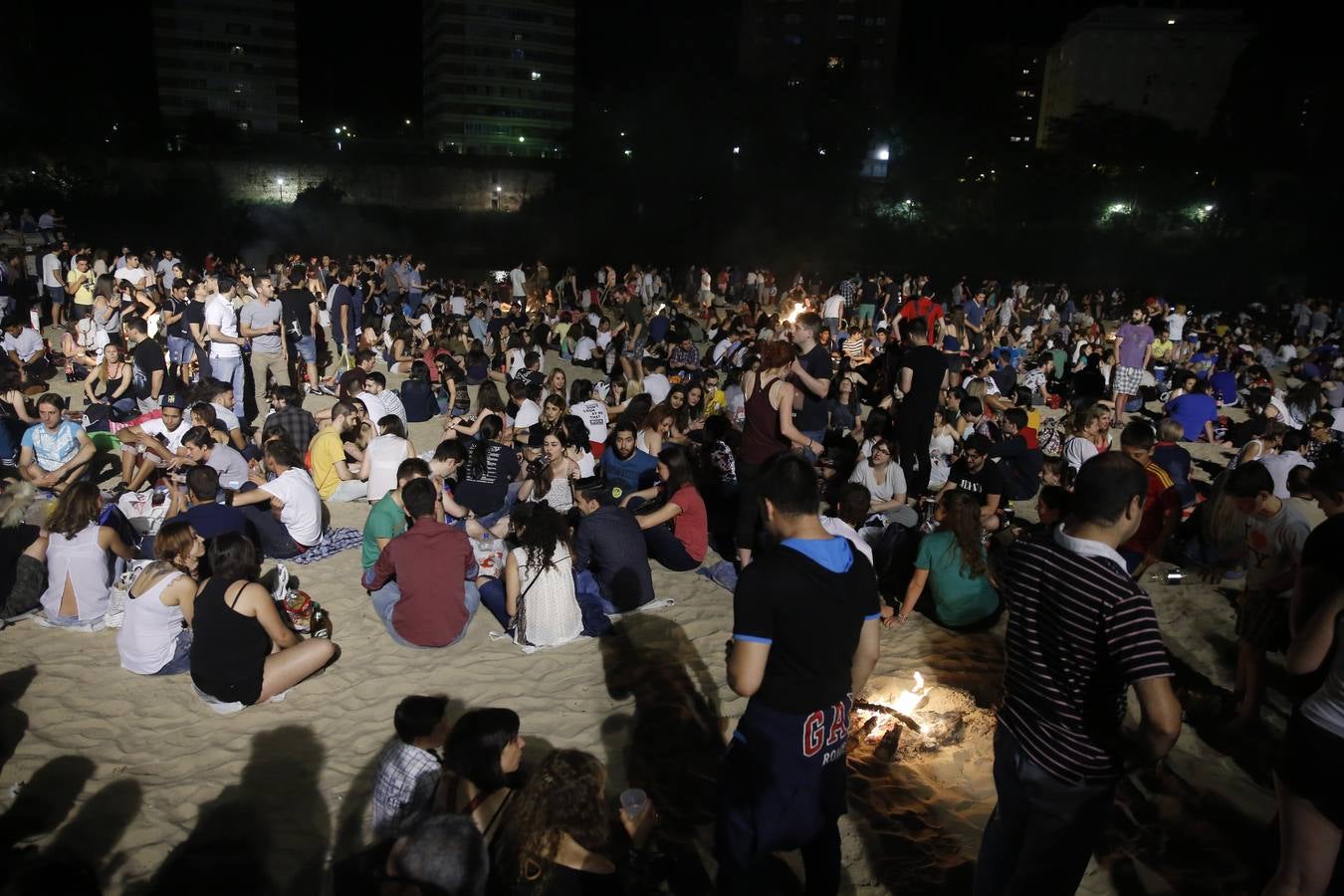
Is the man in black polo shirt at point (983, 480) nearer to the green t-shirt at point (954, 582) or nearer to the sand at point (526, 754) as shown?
the green t-shirt at point (954, 582)

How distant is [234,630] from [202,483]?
5.38 ft

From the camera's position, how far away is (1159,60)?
218 feet

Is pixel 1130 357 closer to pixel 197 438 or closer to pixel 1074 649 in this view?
pixel 1074 649

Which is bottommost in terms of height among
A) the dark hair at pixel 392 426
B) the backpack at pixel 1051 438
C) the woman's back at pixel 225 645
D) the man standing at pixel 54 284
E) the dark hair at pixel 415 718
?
the woman's back at pixel 225 645

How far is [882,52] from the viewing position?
84.2 metres

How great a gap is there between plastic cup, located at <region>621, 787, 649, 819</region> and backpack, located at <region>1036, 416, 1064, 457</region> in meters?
7.53

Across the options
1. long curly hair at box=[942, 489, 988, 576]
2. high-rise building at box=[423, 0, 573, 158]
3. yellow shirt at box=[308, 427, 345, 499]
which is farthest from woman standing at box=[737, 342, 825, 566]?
high-rise building at box=[423, 0, 573, 158]

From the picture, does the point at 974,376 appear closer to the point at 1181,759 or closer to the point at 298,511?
the point at 1181,759

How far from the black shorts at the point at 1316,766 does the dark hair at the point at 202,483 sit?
5941 mm

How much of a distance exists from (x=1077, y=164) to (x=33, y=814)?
166ft

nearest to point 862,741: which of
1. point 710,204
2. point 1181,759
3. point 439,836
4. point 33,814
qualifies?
point 1181,759

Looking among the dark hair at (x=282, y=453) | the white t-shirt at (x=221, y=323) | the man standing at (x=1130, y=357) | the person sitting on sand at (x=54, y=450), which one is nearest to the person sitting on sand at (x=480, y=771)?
the dark hair at (x=282, y=453)

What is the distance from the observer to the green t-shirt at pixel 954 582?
18.5ft

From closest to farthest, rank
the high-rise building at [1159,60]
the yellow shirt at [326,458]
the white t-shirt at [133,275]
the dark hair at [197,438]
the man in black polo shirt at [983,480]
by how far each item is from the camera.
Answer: the man in black polo shirt at [983,480] < the dark hair at [197,438] < the yellow shirt at [326,458] < the white t-shirt at [133,275] < the high-rise building at [1159,60]
